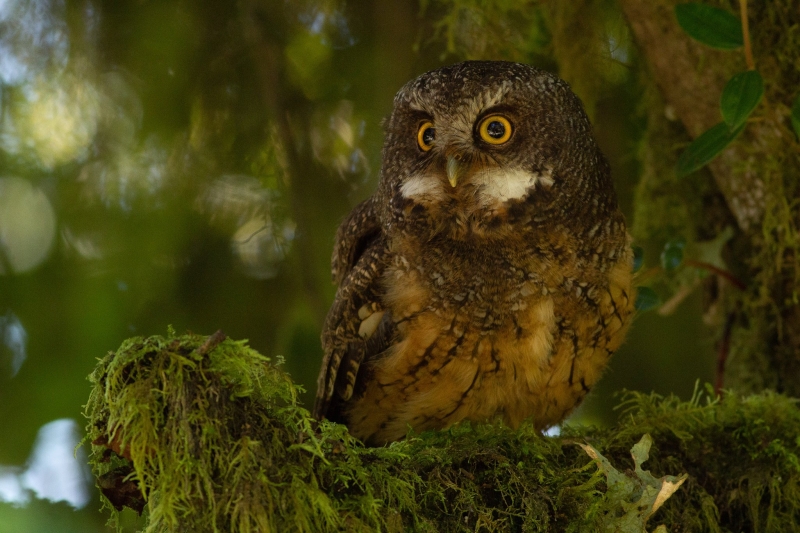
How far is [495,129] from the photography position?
224 cm

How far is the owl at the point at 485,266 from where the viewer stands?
2201 millimetres

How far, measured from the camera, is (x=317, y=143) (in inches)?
124

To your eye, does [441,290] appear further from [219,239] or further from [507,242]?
[219,239]

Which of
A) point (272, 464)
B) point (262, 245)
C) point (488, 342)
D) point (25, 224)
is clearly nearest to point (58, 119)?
point (25, 224)

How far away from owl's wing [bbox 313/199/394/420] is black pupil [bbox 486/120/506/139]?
1.51ft

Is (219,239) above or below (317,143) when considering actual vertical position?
below

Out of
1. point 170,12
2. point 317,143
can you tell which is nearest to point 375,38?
point 317,143

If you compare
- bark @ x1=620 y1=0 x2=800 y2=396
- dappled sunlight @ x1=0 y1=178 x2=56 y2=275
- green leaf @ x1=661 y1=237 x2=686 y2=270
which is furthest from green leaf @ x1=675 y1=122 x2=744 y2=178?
dappled sunlight @ x1=0 y1=178 x2=56 y2=275

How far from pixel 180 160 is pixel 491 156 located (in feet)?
4.20

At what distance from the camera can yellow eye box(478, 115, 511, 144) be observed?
224 cm

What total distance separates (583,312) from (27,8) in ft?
6.90

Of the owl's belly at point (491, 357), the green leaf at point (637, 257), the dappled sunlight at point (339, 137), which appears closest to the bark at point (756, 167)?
the green leaf at point (637, 257)

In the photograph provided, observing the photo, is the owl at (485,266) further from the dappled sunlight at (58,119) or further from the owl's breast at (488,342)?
the dappled sunlight at (58,119)

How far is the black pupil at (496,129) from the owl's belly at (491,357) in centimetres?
44
